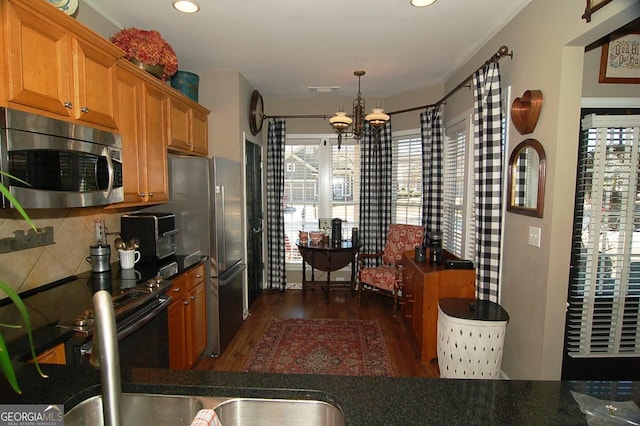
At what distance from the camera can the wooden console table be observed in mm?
4281

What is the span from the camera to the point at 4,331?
4.51ft

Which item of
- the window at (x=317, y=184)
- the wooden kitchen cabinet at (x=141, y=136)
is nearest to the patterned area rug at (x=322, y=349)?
the window at (x=317, y=184)

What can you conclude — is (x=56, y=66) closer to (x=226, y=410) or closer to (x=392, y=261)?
(x=226, y=410)

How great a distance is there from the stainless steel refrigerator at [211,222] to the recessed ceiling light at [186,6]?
109 cm

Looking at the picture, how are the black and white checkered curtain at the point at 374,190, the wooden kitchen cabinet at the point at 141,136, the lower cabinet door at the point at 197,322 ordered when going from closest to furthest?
the wooden kitchen cabinet at the point at 141,136
the lower cabinet door at the point at 197,322
the black and white checkered curtain at the point at 374,190

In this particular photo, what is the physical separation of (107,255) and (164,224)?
1.45 feet

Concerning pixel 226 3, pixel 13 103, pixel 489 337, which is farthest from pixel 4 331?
pixel 489 337

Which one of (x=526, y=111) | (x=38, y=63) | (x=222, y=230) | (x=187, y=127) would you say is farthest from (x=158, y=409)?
(x=187, y=127)

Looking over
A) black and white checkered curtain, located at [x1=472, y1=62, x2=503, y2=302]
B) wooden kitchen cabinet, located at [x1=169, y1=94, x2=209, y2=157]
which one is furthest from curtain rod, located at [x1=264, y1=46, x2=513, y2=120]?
wooden kitchen cabinet, located at [x1=169, y1=94, x2=209, y2=157]

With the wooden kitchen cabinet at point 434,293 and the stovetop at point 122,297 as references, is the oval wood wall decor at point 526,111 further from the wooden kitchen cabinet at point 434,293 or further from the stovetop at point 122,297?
the stovetop at point 122,297

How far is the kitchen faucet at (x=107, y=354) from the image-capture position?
567 mm

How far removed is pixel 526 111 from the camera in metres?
2.15

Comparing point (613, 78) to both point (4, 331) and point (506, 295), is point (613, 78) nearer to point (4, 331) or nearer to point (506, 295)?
point (506, 295)

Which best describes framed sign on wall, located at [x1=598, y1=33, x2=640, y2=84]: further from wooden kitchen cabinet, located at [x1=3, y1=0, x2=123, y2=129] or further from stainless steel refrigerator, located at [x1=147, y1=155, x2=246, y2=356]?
wooden kitchen cabinet, located at [x1=3, y1=0, x2=123, y2=129]
